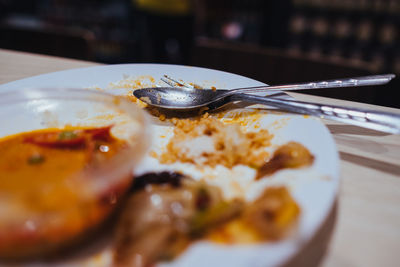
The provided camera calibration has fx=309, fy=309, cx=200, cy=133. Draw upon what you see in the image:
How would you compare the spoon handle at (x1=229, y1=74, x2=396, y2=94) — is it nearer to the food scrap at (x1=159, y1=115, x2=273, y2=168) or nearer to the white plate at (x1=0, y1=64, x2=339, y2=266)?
the white plate at (x1=0, y1=64, x2=339, y2=266)

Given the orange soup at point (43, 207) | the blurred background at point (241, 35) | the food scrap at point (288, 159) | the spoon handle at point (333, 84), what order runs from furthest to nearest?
1. the blurred background at point (241, 35)
2. the spoon handle at point (333, 84)
3. the food scrap at point (288, 159)
4. the orange soup at point (43, 207)

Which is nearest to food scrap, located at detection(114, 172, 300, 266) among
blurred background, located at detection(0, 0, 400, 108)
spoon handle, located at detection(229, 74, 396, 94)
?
spoon handle, located at detection(229, 74, 396, 94)

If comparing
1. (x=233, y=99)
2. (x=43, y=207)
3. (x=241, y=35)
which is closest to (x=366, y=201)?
(x=233, y=99)

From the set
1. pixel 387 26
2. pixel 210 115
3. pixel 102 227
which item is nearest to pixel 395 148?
pixel 210 115

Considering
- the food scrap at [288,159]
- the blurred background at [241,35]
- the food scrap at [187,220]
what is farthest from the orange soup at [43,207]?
the blurred background at [241,35]

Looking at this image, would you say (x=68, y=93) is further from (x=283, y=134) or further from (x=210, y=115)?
(x=283, y=134)

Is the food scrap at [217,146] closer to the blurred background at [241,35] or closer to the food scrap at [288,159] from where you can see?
the food scrap at [288,159]
